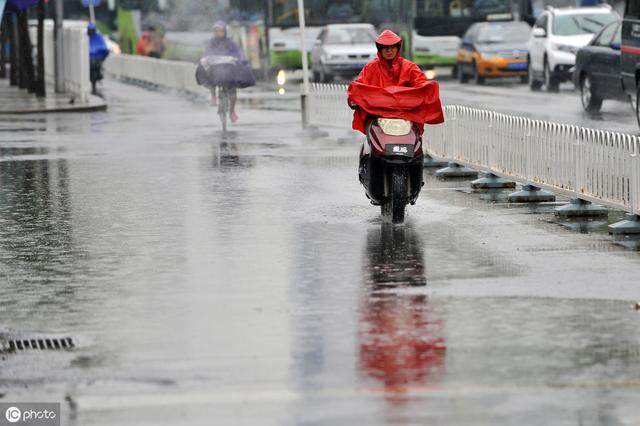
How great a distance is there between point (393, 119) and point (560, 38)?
24.5m

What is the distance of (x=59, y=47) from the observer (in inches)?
1660

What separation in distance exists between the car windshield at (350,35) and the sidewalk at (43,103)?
29.0ft

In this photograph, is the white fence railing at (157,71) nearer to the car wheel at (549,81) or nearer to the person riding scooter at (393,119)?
the car wheel at (549,81)

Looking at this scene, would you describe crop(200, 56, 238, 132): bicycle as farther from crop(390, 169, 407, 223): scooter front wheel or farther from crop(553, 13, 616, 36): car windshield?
crop(390, 169, 407, 223): scooter front wheel

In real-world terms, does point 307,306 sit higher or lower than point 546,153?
lower

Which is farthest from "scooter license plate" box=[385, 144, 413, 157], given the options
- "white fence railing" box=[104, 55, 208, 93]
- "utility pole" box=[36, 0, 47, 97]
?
"utility pole" box=[36, 0, 47, 97]

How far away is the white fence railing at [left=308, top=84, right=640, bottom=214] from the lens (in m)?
15.0

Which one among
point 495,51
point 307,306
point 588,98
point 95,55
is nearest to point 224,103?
point 588,98

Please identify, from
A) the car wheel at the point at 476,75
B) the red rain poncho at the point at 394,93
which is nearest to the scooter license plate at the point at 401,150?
the red rain poncho at the point at 394,93

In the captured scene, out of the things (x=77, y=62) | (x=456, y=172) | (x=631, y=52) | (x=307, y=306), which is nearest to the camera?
(x=307, y=306)

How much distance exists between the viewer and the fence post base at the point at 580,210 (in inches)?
626

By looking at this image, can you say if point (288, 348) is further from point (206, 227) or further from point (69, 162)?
point (69, 162)

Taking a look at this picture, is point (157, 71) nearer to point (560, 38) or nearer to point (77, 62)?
point (77, 62)

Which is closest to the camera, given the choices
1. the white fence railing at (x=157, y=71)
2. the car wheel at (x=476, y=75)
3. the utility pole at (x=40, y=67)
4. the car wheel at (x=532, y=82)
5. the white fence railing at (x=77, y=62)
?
the white fence railing at (x=77, y=62)
